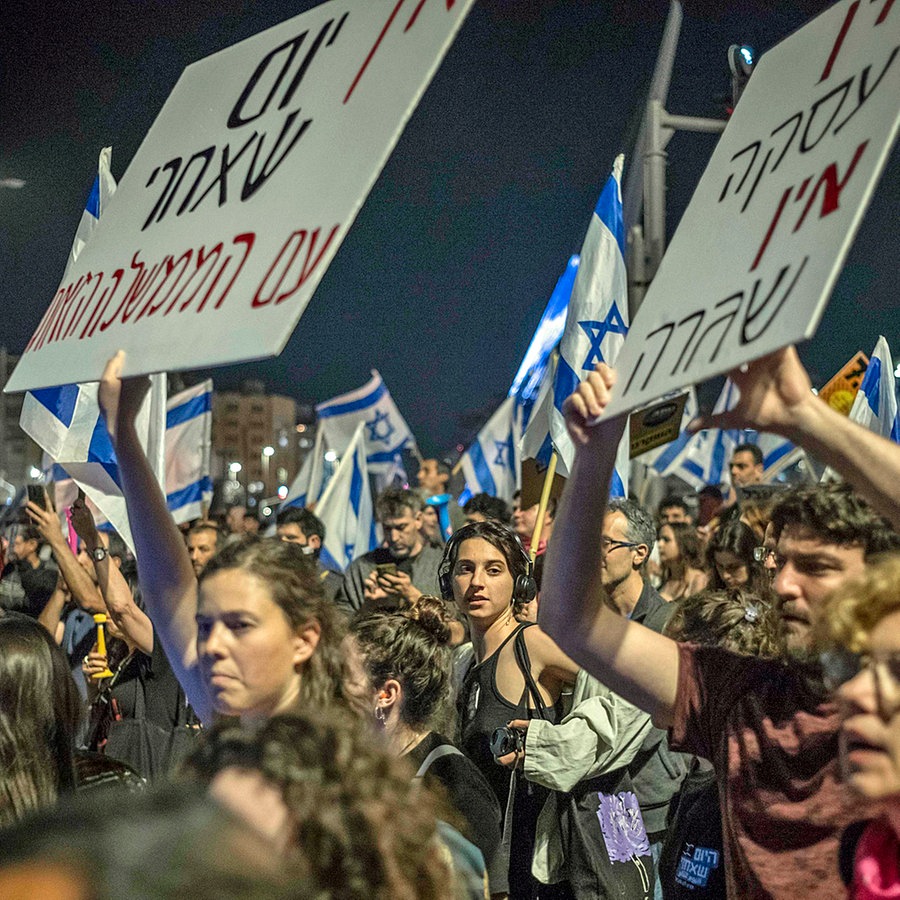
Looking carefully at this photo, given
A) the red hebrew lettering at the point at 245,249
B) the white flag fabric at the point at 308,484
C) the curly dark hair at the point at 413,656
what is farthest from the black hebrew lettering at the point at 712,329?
the white flag fabric at the point at 308,484

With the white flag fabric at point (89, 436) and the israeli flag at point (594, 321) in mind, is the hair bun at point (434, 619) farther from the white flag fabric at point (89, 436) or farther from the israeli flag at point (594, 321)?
the israeli flag at point (594, 321)

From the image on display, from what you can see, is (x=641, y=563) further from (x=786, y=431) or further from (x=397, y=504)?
(x=786, y=431)

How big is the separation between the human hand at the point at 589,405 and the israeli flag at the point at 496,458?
37.1ft

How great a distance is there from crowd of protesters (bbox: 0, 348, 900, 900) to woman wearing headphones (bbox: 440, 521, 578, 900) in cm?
1

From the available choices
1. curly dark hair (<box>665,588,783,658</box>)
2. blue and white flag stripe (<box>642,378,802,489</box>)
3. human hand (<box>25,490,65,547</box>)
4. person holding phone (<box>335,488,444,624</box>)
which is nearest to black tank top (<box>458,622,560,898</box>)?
curly dark hair (<box>665,588,783,658</box>)

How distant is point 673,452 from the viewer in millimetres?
15711

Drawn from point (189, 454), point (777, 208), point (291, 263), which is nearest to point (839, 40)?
point (777, 208)

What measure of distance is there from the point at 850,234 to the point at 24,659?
2444 mm

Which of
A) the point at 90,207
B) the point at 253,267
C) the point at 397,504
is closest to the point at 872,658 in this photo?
the point at 253,267

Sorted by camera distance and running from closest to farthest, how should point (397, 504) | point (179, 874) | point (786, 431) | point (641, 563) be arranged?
point (179, 874)
point (786, 431)
point (641, 563)
point (397, 504)

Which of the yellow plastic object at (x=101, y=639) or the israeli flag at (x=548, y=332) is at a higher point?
the israeli flag at (x=548, y=332)

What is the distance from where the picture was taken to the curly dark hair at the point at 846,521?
8.87ft

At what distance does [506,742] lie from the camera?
14.6 feet

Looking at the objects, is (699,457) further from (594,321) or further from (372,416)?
(594,321)
